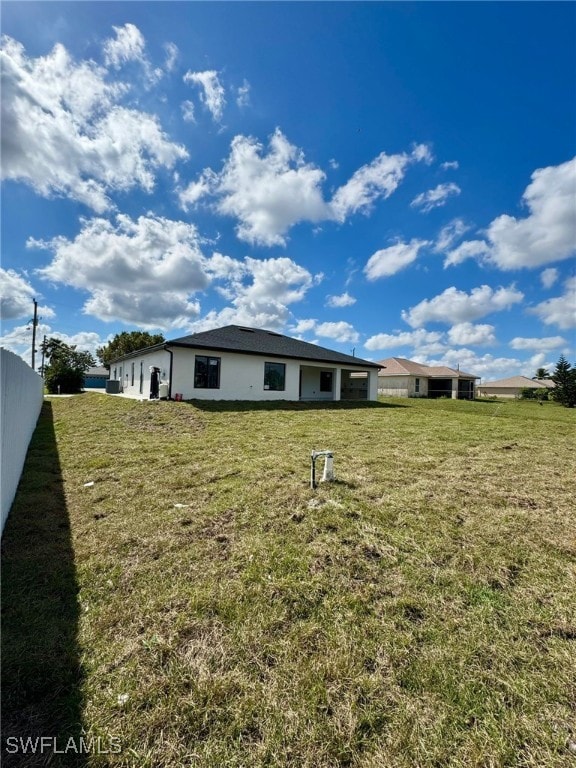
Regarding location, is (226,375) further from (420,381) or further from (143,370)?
(420,381)

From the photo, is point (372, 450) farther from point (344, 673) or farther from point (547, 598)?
point (344, 673)

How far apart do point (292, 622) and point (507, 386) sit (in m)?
63.0

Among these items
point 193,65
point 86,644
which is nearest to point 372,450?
point 86,644

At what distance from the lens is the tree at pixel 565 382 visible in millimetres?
26219

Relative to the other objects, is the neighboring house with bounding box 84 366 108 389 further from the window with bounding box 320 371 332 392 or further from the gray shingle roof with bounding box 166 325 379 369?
the window with bounding box 320 371 332 392

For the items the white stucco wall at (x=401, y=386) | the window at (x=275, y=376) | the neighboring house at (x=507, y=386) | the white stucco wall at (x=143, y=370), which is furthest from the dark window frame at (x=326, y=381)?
the neighboring house at (x=507, y=386)

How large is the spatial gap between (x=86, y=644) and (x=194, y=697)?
87 cm

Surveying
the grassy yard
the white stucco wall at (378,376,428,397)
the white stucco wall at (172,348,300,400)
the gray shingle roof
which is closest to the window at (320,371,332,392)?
the gray shingle roof

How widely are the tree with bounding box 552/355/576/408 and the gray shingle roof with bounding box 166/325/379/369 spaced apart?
17.7 meters

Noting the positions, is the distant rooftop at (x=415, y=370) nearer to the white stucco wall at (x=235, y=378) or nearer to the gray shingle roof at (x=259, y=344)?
the gray shingle roof at (x=259, y=344)

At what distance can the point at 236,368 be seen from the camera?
16125 millimetres

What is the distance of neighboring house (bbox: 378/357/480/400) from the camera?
33.8 metres

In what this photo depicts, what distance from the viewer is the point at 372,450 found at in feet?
24.1

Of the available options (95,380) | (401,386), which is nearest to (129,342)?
(95,380)
